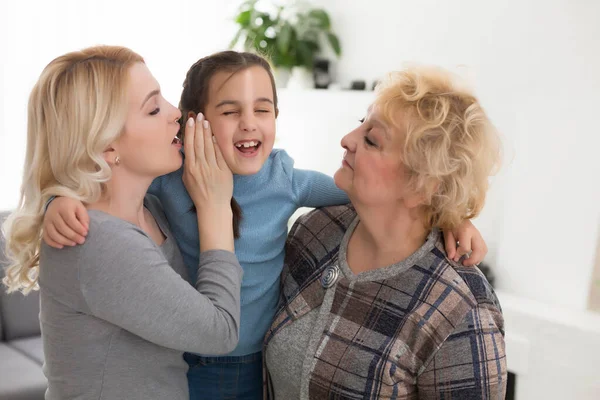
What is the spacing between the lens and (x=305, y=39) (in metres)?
4.52

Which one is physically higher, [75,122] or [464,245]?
[75,122]

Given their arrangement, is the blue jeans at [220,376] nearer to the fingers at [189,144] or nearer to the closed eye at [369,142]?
the fingers at [189,144]

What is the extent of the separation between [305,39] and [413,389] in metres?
3.52

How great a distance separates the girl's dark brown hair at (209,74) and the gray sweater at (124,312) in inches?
12.9

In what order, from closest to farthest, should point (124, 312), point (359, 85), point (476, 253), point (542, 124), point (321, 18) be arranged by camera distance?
point (124, 312) < point (476, 253) < point (542, 124) < point (359, 85) < point (321, 18)

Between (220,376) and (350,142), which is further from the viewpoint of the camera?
(220,376)

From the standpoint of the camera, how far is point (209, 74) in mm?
1576

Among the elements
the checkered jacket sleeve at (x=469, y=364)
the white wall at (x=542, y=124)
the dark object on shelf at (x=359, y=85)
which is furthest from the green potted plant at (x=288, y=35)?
the checkered jacket sleeve at (x=469, y=364)

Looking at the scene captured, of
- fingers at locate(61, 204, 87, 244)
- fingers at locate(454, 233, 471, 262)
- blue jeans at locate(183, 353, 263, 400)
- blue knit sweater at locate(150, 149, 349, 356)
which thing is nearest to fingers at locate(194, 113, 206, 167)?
blue knit sweater at locate(150, 149, 349, 356)

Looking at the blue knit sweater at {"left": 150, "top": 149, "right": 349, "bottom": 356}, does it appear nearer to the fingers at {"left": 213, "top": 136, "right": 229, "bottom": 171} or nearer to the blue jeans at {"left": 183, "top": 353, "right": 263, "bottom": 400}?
the blue jeans at {"left": 183, "top": 353, "right": 263, "bottom": 400}

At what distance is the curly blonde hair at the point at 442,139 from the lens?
1.37 m

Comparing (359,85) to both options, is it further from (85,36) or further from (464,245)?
(464,245)

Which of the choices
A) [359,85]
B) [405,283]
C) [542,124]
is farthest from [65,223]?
[359,85]

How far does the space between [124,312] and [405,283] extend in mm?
597
